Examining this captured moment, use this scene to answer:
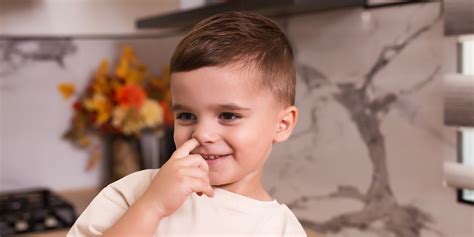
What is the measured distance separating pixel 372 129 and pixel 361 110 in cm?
6

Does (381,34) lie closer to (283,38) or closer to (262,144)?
(283,38)

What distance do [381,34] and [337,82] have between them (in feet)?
0.64

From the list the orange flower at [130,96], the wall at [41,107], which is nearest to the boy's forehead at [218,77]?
the orange flower at [130,96]

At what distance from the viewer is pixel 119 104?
2.39m

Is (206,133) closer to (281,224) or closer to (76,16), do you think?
(281,224)

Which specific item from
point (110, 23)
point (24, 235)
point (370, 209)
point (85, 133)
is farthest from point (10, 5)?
point (370, 209)

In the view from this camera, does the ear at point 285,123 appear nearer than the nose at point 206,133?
No

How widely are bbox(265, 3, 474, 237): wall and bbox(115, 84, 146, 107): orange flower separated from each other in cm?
75

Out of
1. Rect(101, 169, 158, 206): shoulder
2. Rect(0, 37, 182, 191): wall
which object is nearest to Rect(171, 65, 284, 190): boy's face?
Rect(101, 169, 158, 206): shoulder

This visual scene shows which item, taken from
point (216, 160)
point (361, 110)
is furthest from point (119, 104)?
point (216, 160)

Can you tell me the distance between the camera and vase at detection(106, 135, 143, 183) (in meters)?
2.49

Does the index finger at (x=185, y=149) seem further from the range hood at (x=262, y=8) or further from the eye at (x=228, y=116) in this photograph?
the range hood at (x=262, y=8)

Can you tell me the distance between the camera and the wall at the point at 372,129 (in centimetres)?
133

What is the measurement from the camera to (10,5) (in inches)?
95.3
